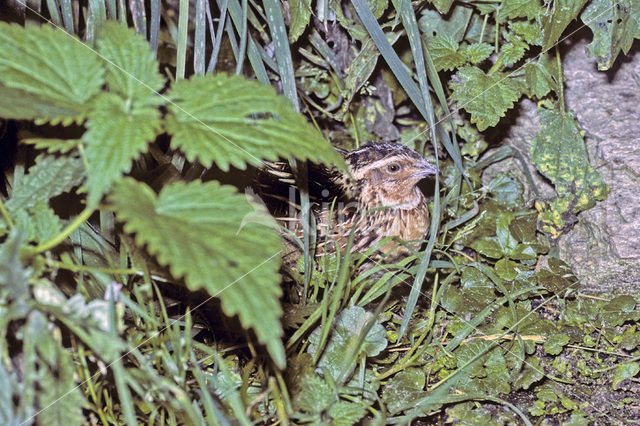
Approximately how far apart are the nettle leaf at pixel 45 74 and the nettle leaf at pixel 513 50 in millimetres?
1977

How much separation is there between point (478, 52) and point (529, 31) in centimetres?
24

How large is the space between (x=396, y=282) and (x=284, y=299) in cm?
49

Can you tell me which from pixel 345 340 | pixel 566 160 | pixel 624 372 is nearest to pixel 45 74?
pixel 345 340

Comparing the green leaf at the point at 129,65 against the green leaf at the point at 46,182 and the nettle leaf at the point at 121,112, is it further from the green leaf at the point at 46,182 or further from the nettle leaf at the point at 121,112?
the green leaf at the point at 46,182

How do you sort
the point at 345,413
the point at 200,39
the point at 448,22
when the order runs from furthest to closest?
the point at 448,22, the point at 200,39, the point at 345,413

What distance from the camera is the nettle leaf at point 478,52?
9.30ft

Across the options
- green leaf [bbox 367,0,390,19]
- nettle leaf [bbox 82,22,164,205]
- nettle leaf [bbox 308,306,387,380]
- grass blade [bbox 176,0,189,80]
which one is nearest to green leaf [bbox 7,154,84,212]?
nettle leaf [bbox 82,22,164,205]

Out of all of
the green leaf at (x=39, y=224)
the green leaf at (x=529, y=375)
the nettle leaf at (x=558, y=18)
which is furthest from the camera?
the nettle leaf at (x=558, y=18)

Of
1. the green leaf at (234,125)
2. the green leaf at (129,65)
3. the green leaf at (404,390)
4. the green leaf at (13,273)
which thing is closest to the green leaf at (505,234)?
the green leaf at (404,390)

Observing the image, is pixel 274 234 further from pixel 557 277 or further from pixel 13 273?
pixel 557 277

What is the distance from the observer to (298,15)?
2.67 meters

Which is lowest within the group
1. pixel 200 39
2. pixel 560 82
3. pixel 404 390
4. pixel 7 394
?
pixel 404 390

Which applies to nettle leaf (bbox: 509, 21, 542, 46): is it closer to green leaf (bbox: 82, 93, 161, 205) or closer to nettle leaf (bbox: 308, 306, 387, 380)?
nettle leaf (bbox: 308, 306, 387, 380)

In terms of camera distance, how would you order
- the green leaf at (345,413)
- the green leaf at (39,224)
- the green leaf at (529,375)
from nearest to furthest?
the green leaf at (39,224) → the green leaf at (345,413) → the green leaf at (529,375)
